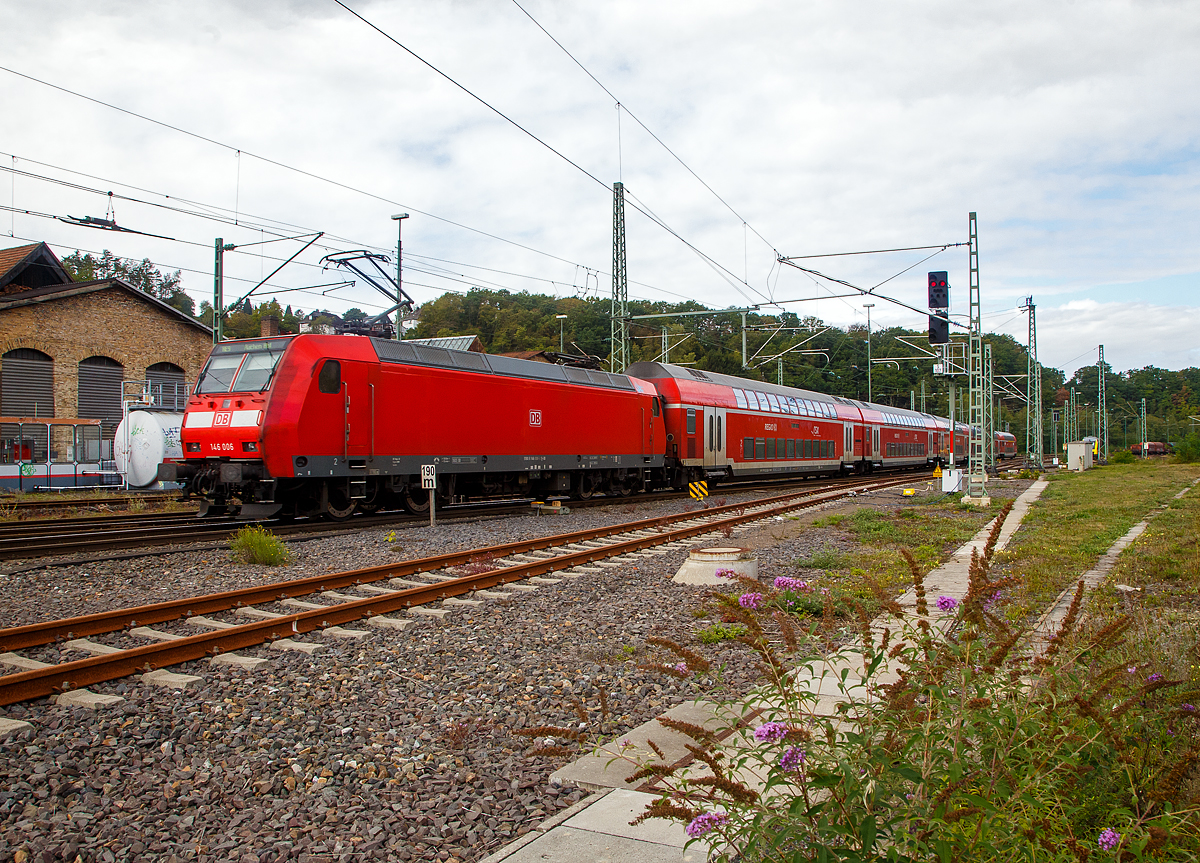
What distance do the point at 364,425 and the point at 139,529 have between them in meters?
4.11

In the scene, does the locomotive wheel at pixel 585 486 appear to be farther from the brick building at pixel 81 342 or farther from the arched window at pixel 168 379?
the arched window at pixel 168 379

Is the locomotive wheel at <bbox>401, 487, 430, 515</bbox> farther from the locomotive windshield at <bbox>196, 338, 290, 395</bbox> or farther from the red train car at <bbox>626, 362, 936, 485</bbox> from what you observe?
the red train car at <bbox>626, 362, 936, 485</bbox>

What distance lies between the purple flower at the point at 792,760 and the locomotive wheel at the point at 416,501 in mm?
13430

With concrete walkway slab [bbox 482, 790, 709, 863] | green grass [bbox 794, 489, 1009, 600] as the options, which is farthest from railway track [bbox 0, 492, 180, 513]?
concrete walkway slab [bbox 482, 790, 709, 863]

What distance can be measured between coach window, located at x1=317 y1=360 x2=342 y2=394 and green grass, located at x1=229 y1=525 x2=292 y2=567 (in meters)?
3.25

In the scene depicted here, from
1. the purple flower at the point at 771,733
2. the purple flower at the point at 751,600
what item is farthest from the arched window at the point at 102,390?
the purple flower at the point at 771,733

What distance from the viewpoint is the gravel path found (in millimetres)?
3480

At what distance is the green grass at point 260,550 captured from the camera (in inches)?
397

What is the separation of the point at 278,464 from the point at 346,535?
1.53 metres

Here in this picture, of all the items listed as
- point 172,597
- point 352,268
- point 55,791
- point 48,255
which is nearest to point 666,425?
point 352,268

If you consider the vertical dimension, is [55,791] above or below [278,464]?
below

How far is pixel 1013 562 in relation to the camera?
1049 centimetres

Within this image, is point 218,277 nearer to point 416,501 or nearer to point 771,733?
point 416,501

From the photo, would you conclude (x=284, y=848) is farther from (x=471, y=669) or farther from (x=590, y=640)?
(x=590, y=640)
